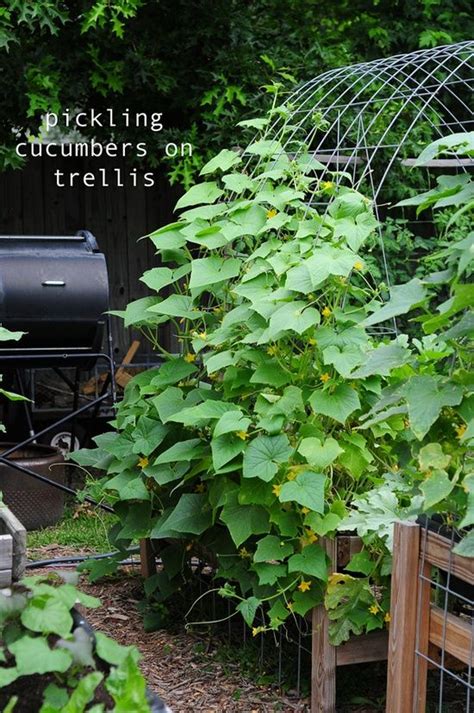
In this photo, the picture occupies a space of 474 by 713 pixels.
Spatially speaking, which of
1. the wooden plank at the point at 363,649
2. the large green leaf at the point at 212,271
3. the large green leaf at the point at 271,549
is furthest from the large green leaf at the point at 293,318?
the wooden plank at the point at 363,649

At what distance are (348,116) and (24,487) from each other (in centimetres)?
293

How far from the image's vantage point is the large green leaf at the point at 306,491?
114 inches

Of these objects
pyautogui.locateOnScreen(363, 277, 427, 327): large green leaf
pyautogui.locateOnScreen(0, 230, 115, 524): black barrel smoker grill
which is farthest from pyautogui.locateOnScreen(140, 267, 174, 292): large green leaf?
pyautogui.locateOnScreen(0, 230, 115, 524): black barrel smoker grill

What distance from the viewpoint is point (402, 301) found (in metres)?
2.31

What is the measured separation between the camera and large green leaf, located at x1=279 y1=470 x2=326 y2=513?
289 centimetres

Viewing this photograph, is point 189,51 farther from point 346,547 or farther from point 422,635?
point 422,635

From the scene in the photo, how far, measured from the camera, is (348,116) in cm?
621

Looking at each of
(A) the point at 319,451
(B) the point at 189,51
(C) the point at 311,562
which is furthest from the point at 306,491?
(B) the point at 189,51

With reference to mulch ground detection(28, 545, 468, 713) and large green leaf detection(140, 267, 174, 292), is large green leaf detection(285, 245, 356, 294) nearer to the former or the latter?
large green leaf detection(140, 267, 174, 292)

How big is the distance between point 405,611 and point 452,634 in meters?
0.14

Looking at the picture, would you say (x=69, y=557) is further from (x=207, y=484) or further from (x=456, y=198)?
(x=456, y=198)

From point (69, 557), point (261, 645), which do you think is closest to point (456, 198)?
point (261, 645)

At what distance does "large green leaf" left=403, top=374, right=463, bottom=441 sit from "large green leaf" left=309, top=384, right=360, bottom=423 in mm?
636

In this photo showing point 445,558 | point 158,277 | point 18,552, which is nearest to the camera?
point 445,558
